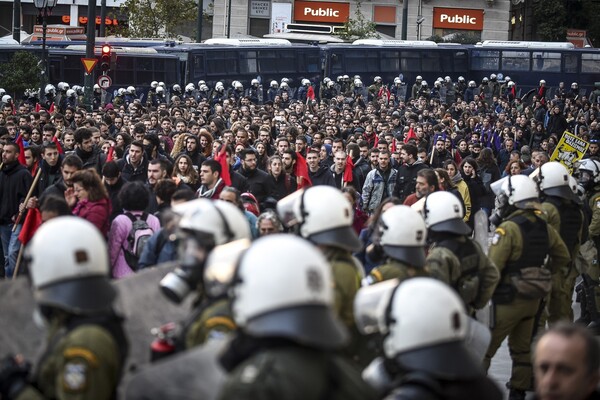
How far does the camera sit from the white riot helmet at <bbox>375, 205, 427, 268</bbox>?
691 cm

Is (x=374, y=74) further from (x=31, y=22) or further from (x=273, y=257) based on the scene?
(x=273, y=257)

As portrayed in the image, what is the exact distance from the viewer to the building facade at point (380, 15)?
70.8 meters

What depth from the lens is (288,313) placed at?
3.80m

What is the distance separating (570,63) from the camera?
56094mm

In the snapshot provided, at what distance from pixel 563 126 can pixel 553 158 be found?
16900mm

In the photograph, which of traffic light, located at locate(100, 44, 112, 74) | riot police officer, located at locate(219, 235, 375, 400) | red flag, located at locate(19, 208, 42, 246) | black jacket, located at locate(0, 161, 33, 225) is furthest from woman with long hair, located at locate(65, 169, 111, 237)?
traffic light, located at locate(100, 44, 112, 74)

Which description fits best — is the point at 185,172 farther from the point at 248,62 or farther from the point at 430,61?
the point at 430,61

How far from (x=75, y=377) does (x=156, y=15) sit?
5239 centimetres

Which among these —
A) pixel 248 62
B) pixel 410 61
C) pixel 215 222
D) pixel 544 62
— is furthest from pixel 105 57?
pixel 544 62

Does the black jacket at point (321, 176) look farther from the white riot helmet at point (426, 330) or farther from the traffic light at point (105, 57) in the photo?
the traffic light at point (105, 57)

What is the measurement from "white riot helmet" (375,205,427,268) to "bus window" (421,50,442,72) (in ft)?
159

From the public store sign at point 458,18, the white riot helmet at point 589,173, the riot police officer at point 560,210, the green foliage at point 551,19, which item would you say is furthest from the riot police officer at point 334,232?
the green foliage at point 551,19

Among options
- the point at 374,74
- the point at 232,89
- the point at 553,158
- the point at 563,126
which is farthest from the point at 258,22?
the point at 553,158

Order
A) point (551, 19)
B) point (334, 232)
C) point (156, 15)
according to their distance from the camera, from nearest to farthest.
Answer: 1. point (334, 232)
2. point (156, 15)
3. point (551, 19)
